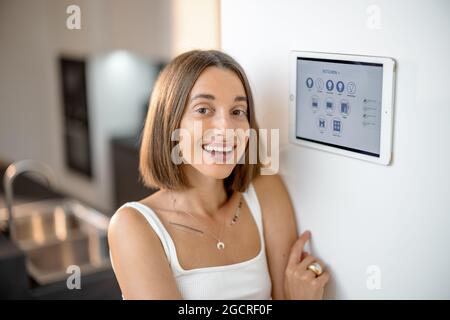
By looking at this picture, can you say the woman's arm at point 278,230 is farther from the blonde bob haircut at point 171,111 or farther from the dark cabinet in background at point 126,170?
the dark cabinet in background at point 126,170

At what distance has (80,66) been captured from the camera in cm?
334

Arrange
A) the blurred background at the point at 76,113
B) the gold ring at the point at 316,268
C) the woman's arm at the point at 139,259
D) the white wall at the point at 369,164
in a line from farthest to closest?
the blurred background at the point at 76,113, the gold ring at the point at 316,268, the woman's arm at the point at 139,259, the white wall at the point at 369,164

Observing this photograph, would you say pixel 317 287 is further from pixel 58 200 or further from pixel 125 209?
pixel 58 200

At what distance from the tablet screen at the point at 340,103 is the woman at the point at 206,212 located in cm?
11

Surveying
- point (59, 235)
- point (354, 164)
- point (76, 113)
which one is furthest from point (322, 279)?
point (76, 113)

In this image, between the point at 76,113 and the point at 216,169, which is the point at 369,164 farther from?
the point at 76,113

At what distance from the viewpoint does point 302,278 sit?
1.02m

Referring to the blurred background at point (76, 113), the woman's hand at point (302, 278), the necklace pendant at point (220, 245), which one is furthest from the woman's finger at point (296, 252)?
the blurred background at point (76, 113)

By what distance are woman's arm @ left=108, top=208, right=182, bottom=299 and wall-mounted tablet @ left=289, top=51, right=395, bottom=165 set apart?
33 cm

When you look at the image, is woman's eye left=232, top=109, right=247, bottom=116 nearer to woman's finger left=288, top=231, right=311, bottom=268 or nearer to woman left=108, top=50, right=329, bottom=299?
woman left=108, top=50, right=329, bottom=299

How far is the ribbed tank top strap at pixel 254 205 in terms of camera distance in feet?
3.59

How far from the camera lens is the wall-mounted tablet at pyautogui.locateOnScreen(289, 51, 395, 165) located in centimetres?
84

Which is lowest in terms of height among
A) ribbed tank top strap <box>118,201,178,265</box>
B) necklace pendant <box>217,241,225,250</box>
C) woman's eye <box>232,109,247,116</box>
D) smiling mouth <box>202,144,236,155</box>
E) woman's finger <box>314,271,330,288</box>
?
woman's finger <box>314,271,330,288</box>

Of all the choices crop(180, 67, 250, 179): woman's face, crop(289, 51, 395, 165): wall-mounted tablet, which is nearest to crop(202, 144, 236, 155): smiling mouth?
crop(180, 67, 250, 179): woman's face
